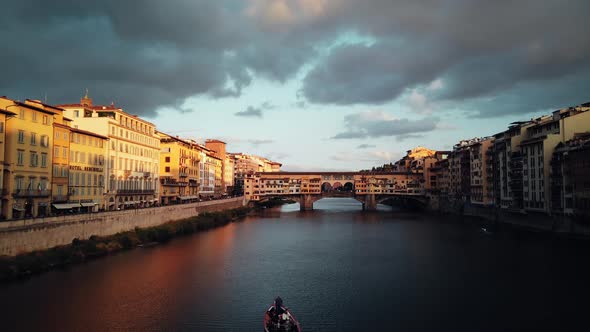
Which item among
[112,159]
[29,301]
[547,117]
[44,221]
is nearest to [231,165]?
[112,159]

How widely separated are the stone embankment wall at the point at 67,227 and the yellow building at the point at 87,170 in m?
4.30

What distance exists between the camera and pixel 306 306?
2623cm

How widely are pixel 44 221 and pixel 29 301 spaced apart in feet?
32.6

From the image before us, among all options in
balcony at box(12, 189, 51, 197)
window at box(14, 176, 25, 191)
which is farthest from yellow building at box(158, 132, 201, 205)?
window at box(14, 176, 25, 191)

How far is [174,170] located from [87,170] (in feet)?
89.7

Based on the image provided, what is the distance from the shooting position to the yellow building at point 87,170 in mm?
44375

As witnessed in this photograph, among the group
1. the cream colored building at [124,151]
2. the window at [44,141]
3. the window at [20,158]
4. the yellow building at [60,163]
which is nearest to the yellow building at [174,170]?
the cream colored building at [124,151]

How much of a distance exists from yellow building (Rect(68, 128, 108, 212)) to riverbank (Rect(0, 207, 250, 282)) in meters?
5.75

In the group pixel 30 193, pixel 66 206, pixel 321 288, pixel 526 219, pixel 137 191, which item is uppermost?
pixel 30 193

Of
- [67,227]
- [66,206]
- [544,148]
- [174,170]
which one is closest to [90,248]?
[67,227]

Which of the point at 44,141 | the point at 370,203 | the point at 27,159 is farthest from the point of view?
the point at 370,203

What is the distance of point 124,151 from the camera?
56000mm

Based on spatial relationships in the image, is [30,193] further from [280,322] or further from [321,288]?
[280,322]

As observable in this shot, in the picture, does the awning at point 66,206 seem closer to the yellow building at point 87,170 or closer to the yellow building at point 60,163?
the yellow building at point 60,163
